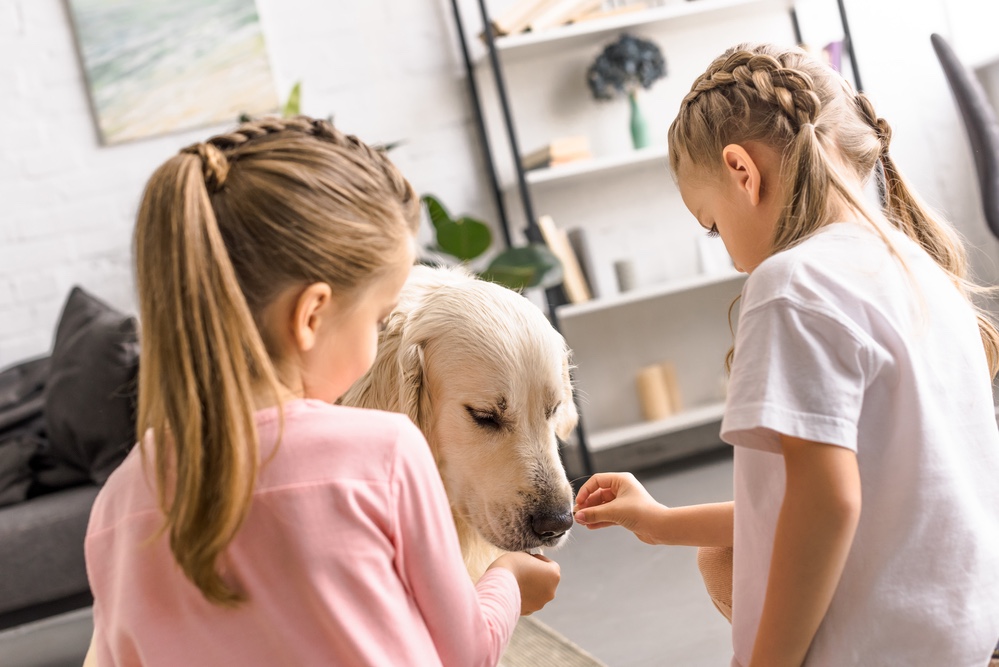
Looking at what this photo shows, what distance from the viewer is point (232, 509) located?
2.38ft

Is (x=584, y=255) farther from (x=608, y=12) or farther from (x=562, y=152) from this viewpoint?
(x=608, y=12)

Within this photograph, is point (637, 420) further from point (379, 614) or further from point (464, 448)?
point (379, 614)

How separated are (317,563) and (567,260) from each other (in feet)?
9.82

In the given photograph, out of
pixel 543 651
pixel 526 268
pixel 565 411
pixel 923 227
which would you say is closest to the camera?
pixel 923 227

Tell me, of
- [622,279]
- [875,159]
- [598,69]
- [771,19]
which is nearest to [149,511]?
[875,159]

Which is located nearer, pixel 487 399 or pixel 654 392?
pixel 487 399

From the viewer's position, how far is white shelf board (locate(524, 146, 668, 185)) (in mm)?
3627

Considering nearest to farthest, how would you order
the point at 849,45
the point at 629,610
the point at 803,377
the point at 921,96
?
the point at 803,377 → the point at 629,610 → the point at 849,45 → the point at 921,96

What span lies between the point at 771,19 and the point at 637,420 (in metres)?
1.77

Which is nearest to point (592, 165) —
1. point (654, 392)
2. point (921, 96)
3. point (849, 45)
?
point (654, 392)

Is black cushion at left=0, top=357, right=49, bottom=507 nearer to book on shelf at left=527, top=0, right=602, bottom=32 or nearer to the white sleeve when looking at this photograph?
book on shelf at left=527, top=0, right=602, bottom=32

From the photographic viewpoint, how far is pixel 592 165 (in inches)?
143

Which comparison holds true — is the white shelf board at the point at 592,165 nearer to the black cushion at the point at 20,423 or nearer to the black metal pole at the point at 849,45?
the black metal pole at the point at 849,45

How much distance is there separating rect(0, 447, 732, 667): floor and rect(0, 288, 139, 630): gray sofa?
33 centimetres
